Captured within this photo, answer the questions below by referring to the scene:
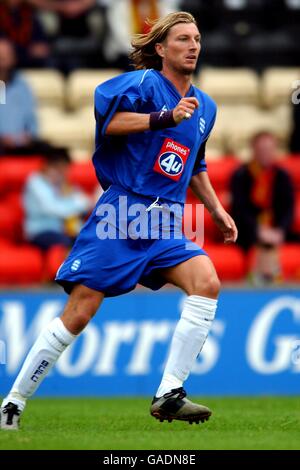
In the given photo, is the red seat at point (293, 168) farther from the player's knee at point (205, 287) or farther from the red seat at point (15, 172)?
Result: the player's knee at point (205, 287)

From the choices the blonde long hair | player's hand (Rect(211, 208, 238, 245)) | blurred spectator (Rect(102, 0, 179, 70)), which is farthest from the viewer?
blurred spectator (Rect(102, 0, 179, 70))

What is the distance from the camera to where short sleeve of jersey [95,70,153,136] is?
273 inches

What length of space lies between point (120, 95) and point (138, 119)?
0.20 metres

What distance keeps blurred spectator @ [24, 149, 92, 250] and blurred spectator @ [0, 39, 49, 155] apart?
29.0 inches

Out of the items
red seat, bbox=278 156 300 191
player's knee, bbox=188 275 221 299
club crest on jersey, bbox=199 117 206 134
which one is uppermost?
red seat, bbox=278 156 300 191

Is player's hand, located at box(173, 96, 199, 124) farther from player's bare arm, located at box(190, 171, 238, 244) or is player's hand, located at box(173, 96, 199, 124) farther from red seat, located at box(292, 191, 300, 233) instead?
red seat, located at box(292, 191, 300, 233)

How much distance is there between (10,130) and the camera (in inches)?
528

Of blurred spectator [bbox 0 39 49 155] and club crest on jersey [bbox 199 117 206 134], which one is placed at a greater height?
blurred spectator [bbox 0 39 49 155]

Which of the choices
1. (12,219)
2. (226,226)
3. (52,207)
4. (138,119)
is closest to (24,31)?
(12,219)

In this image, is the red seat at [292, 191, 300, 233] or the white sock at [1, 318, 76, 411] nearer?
the white sock at [1, 318, 76, 411]

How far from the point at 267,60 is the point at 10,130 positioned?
359cm

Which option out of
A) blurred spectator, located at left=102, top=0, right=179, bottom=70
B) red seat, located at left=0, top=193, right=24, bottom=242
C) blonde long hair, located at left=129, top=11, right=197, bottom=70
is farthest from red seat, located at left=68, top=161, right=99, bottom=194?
blonde long hair, located at left=129, top=11, right=197, bottom=70

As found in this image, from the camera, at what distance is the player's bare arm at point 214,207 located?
292 inches
